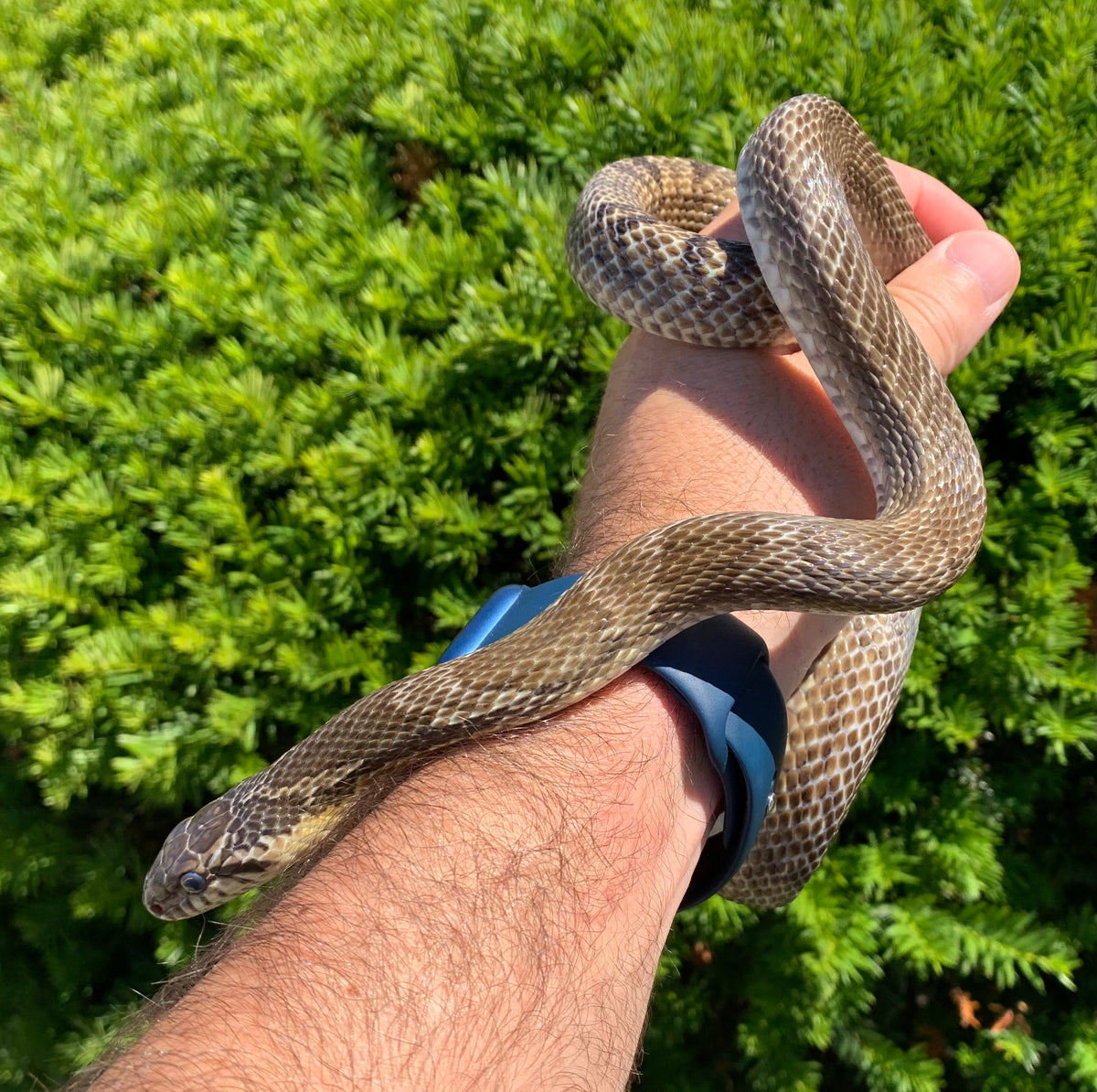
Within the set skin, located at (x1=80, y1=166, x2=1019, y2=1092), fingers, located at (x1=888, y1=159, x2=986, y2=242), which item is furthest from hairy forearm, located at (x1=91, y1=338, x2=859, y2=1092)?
fingers, located at (x1=888, y1=159, x2=986, y2=242)

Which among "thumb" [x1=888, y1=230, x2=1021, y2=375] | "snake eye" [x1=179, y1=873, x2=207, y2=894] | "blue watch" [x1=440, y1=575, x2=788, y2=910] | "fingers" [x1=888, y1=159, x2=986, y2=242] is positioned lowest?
"snake eye" [x1=179, y1=873, x2=207, y2=894]

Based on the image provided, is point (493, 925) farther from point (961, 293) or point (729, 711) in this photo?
point (961, 293)

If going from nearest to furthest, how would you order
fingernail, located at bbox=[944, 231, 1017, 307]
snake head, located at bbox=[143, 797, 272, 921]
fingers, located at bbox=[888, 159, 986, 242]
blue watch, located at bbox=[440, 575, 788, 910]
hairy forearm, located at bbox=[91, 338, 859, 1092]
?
hairy forearm, located at bbox=[91, 338, 859, 1092] < blue watch, located at bbox=[440, 575, 788, 910] < fingernail, located at bbox=[944, 231, 1017, 307] < snake head, located at bbox=[143, 797, 272, 921] < fingers, located at bbox=[888, 159, 986, 242]

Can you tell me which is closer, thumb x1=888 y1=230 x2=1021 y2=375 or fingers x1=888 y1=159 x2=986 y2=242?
thumb x1=888 y1=230 x2=1021 y2=375

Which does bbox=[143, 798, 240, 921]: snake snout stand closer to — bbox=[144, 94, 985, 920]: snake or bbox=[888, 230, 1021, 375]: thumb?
bbox=[144, 94, 985, 920]: snake

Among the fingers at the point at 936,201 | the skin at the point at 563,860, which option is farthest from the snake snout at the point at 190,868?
the fingers at the point at 936,201

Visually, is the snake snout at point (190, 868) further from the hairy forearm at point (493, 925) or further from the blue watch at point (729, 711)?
the blue watch at point (729, 711)
